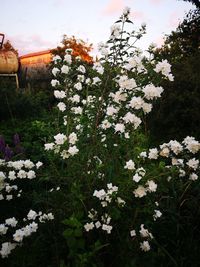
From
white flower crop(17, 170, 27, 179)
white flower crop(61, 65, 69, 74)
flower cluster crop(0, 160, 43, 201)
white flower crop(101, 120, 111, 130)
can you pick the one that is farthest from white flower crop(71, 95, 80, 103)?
white flower crop(17, 170, 27, 179)

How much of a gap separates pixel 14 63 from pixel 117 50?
13.4 meters

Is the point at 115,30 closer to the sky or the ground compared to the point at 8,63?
closer to the sky

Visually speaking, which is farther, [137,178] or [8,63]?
[8,63]

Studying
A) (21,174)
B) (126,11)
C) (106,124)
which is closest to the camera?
(106,124)

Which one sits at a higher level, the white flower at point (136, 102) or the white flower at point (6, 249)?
the white flower at point (136, 102)

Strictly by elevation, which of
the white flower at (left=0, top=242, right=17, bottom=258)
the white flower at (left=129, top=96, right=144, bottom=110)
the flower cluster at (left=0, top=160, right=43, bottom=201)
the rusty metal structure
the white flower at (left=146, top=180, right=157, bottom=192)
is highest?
the white flower at (left=129, top=96, right=144, bottom=110)

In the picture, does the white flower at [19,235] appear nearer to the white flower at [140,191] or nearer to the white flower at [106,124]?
the white flower at [140,191]

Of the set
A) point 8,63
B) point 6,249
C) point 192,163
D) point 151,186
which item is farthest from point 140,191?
point 8,63

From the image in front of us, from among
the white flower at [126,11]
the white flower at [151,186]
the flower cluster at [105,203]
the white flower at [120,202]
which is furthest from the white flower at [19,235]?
the white flower at [126,11]

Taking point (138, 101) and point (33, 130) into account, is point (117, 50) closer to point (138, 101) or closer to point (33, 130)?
point (138, 101)

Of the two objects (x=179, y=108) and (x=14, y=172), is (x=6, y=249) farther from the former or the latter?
(x=179, y=108)

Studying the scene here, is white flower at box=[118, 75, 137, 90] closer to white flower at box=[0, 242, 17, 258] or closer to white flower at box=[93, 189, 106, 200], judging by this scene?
white flower at box=[93, 189, 106, 200]

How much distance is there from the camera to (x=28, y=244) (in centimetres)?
257

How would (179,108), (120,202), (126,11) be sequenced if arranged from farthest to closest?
(179,108) → (126,11) → (120,202)
